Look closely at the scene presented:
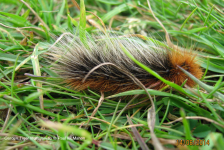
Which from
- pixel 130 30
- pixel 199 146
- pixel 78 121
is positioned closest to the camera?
pixel 199 146

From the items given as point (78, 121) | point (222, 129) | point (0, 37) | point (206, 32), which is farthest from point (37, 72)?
point (206, 32)

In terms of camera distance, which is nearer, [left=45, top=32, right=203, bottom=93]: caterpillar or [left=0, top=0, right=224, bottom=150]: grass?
[left=0, top=0, right=224, bottom=150]: grass

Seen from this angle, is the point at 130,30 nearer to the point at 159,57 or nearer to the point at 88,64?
the point at 159,57

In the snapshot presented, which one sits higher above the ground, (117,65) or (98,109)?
(117,65)

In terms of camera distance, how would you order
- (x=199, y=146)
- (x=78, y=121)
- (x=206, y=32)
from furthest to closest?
1. (x=206, y=32)
2. (x=78, y=121)
3. (x=199, y=146)

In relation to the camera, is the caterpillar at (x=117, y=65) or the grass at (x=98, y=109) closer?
the grass at (x=98, y=109)

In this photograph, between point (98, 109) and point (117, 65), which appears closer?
point (117, 65)

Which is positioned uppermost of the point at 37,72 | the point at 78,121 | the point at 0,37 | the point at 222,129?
the point at 0,37

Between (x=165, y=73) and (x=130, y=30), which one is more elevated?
(x=130, y=30)
